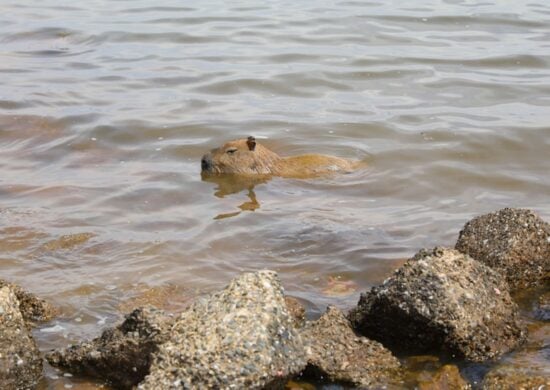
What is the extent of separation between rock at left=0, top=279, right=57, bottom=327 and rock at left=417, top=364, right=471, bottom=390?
2.60 meters

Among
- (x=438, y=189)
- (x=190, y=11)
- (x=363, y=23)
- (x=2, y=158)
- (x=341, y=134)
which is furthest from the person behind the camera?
(x=190, y=11)

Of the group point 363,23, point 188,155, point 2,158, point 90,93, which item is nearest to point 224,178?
point 188,155

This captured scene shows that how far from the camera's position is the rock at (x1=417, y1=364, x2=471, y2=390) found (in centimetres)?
545

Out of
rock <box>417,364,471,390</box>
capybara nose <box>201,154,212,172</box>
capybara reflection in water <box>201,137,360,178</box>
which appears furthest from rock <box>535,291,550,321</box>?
capybara nose <box>201,154,212,172</box>

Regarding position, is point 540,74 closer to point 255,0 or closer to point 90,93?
point 90,93

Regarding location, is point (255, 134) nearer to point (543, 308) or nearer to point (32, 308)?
point (32, 308)

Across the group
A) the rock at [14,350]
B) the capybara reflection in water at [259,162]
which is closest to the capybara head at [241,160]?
the capybara reflection in water at [259,162]

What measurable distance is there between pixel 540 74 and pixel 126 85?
6.06 metres

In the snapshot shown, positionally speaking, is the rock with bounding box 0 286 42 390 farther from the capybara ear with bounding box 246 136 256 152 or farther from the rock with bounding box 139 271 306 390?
the capybara ear with bounding box 246 136 256 152

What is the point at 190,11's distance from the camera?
1864 cm

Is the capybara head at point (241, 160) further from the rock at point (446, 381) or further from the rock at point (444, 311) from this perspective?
the rock at point (446, 381)

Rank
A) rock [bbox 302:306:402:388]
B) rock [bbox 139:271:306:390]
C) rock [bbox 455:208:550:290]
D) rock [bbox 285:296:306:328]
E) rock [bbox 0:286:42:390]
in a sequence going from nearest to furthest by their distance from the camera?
rock [bbox 139:271:306:390] < rock [bbox 0:286:42:390] < rock [bbox 302:306:402:388] < rock [bbox 285:296:306:328] < rock [bbox 455:208:550:290]

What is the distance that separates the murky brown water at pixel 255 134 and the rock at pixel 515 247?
0.92 m

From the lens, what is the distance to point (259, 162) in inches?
402
